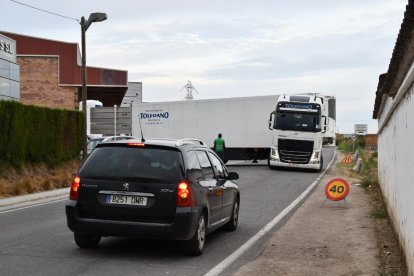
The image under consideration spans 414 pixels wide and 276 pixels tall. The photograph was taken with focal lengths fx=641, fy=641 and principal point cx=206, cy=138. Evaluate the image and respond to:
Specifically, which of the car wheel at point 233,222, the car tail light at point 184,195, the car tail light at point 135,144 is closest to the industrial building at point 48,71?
the car wheel at point 233,222

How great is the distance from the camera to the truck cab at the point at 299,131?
30125mm

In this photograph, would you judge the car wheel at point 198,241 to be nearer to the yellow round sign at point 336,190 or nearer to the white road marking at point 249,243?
the white road marking at point 249,243

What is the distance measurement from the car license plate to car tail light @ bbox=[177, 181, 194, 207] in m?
0.46

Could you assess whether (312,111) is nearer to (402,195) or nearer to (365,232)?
(365,232)

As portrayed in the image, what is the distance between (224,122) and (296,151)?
629cm

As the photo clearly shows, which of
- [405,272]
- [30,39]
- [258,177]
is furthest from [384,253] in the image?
[30,39]

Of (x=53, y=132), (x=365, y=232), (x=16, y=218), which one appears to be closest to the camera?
(x=365, y=232)

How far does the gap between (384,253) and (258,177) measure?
54.4 ft

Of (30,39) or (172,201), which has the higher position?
(30,39)

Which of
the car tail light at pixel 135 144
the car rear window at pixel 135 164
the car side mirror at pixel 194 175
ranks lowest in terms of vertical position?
the car side mirror at pixel 194 175

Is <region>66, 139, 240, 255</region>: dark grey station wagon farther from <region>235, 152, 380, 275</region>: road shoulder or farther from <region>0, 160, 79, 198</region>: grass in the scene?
<region>0, 160, 79, 198</region>: grass

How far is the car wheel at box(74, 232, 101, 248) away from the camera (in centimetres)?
918

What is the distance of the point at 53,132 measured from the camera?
2477cm

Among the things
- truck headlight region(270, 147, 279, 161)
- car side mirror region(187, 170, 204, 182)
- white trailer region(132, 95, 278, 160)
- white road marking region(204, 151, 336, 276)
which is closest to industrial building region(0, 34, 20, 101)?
white trailer region(132, 95, 278, 160)
